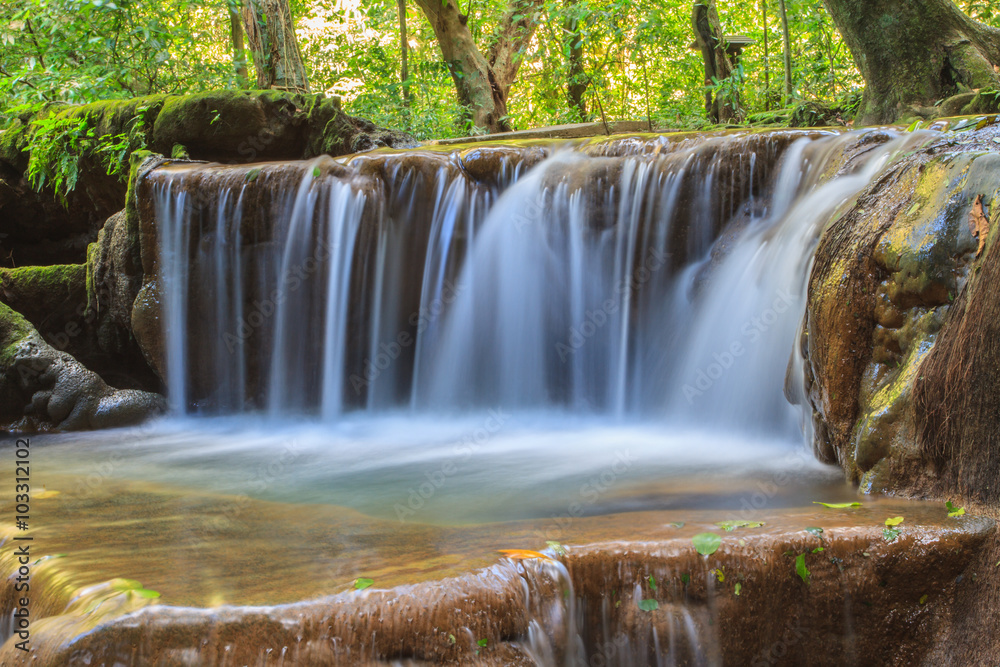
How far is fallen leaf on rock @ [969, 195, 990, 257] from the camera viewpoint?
111 inches

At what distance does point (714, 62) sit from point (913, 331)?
8.00m

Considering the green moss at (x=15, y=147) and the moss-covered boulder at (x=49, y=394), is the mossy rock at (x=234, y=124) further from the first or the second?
the moss-covered boulder at (x=49, y=394)

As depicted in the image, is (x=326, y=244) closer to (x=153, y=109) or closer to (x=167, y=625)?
(x=153, y=109)

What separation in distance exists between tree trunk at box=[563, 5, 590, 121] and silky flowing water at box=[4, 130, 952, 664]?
Answer: 7.60 m

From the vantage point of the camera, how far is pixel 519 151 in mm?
6074

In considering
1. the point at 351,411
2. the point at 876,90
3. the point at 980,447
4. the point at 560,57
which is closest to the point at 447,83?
the point at 560,57

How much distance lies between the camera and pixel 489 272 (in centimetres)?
589

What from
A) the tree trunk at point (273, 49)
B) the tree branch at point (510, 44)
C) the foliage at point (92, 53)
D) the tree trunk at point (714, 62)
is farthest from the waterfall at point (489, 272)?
the tree branch at point (510, 44)

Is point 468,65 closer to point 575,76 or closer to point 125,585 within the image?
point 575,76

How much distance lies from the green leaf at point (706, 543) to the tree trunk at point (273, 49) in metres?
8.61

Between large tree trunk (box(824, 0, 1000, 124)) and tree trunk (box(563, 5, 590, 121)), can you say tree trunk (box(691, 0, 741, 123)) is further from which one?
tree trunk (box(563, 5, 590, 121))

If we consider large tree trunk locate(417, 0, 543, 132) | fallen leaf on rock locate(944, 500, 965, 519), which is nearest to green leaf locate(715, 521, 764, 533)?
fallen leaf on rock locate(944, 500, 965, 519)

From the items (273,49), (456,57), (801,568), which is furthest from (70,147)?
(801,568)

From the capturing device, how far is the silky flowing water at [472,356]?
3.09 meters
